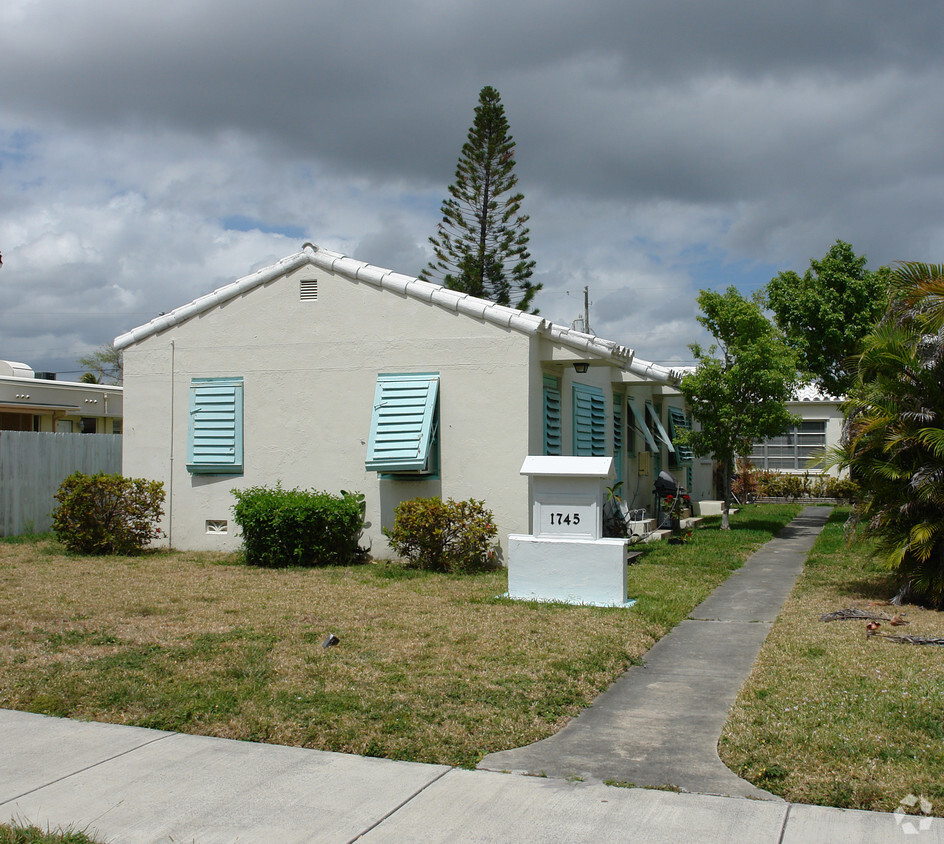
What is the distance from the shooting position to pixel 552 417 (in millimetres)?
13742

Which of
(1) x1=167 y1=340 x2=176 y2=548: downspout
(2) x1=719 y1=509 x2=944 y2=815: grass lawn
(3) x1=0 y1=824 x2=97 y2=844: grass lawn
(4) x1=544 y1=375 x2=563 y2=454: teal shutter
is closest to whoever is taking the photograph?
(3) x1=0 y1=824 x2=97 y2=844: grass lawn

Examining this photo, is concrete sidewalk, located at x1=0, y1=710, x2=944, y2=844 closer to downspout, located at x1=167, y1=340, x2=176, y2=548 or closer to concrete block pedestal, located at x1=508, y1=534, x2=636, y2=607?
concrete block pedestal, located at x1=508, y1=534, x2=636, y2=607

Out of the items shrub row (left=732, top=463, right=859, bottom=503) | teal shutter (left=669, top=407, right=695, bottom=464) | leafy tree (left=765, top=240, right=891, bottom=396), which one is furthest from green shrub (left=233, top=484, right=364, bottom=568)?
shrub row (left=732, top=463, right=859, bottom=503)

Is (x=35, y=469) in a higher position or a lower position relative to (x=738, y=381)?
lower

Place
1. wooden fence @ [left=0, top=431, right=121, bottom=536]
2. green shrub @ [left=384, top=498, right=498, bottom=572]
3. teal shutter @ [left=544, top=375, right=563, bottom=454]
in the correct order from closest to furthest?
1. green shrub @ [left=384, top=498, right=498, bottom=572]
2. teal shutter @ [left=544, top=375, right=563, bottom=454]
3. wooden fence @ [left=0, top=431, right=121, bottom=536]

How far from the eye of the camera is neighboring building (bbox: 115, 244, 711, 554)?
12766 mm

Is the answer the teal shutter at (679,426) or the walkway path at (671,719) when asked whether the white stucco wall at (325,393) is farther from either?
the teal shutter at (679,426)

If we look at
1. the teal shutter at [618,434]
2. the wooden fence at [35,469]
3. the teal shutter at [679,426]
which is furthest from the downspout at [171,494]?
the teal shutter at [679,426]

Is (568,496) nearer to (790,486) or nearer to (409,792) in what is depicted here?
(409,792)

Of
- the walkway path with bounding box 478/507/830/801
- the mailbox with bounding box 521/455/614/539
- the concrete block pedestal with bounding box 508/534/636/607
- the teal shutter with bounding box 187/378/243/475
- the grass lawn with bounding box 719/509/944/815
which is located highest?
the teal shutter with bounding box 187/378/243/475

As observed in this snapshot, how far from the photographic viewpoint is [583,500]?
33.5 feet

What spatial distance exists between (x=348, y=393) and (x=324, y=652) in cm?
649

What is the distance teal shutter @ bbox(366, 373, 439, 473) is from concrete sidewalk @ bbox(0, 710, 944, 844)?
7287 mm

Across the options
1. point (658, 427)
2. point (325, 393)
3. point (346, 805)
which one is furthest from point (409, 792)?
point (658, 427)
